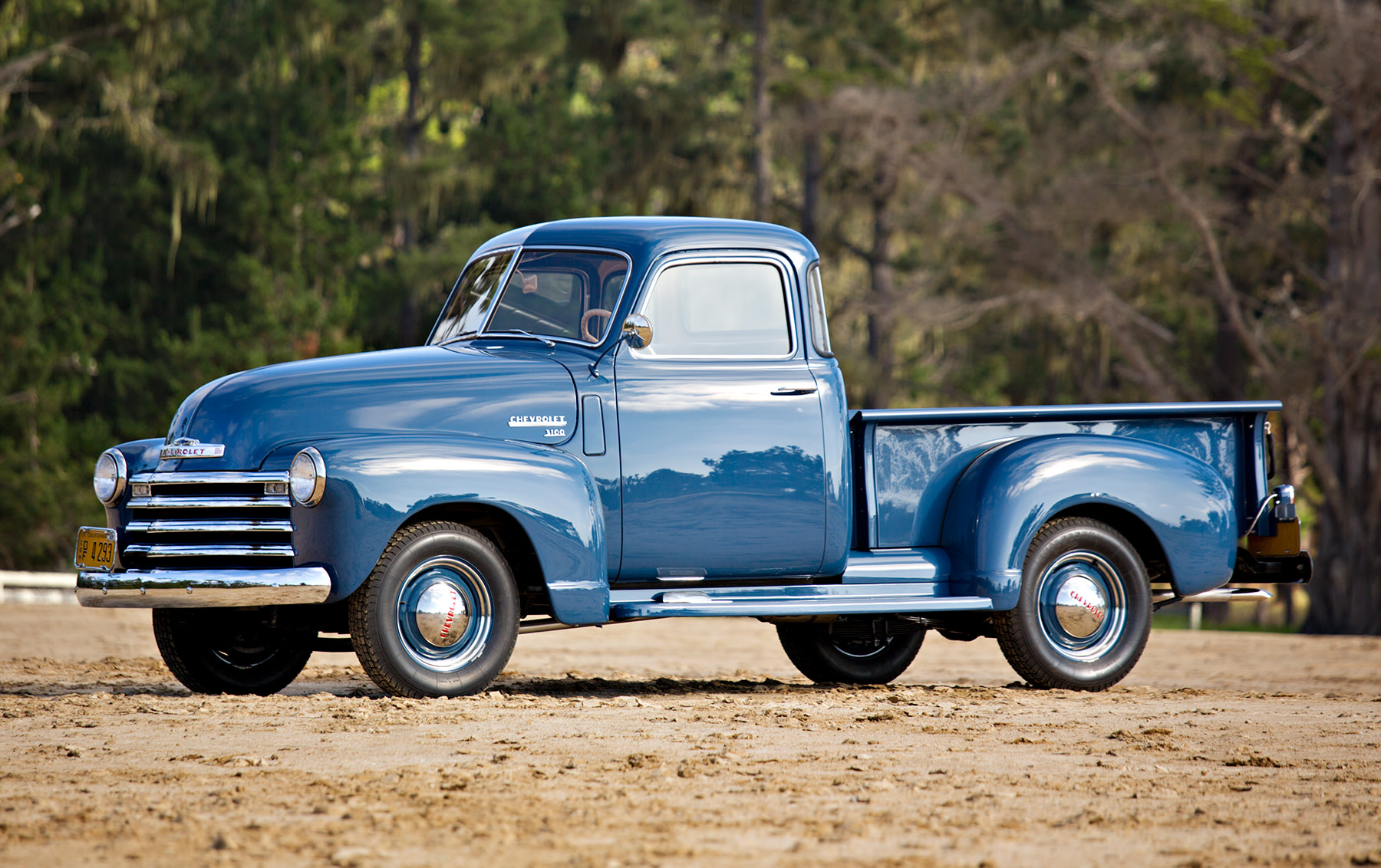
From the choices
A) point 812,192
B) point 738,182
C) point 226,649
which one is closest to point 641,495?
point 226,649

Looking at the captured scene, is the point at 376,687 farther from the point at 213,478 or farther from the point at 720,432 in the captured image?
the point at 720,432

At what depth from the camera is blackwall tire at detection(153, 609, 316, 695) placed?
27.8 feet

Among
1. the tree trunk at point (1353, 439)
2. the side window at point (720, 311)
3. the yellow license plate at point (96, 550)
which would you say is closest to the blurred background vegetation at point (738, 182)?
the tree trunk at point (1353, 439)

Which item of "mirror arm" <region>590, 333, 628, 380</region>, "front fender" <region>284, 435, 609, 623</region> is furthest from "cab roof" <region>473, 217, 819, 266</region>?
"front fender" <region>284, 435, 609, 623</region>

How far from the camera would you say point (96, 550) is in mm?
7883

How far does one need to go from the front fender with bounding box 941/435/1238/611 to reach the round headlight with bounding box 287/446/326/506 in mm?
3423

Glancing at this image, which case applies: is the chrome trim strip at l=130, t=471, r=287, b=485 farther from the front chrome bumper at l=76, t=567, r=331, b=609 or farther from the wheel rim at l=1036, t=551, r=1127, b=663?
the wheel rim at l=1036, t=551, r=1127, b=663

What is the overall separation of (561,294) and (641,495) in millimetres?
1205

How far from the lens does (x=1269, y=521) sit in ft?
31.4

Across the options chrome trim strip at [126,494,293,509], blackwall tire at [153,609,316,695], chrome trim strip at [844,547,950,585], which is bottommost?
blackwall tire at [153,609,316,695]

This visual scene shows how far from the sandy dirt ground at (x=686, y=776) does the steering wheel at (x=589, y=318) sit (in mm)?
1805

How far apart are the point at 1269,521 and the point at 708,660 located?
20.5 feet

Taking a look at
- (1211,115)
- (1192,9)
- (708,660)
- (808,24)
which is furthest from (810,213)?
(708,660)

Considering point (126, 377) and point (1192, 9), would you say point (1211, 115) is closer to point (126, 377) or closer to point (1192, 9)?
point (1192, 9)
